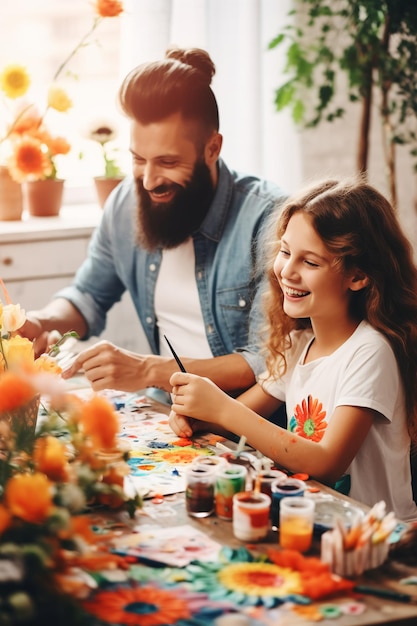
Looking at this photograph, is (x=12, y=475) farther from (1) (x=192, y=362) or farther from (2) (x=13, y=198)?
(2) (x=13, y=198)

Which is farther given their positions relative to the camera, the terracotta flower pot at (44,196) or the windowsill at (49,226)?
the terracotta flower pot at (44,196)

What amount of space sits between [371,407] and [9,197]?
5.43 feet

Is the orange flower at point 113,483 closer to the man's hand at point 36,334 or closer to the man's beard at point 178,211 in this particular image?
the man's hand at point 36,334

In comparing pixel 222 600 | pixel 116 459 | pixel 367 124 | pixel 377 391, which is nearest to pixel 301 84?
pixel 367 124

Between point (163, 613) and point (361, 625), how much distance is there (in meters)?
0.22

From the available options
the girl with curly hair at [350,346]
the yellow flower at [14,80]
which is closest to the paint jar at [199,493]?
the girl with curly hair at [350,346]

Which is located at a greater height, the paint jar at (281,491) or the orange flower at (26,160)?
the orange flower at (26,160)

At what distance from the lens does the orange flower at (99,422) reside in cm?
105

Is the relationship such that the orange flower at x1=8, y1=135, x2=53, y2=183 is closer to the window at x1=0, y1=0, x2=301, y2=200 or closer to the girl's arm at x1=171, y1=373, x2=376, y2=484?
the window at x1=0, y1=0, x2=301, y2=200

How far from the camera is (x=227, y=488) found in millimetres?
1314

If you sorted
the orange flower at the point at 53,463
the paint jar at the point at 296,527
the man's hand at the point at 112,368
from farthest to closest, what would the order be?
the man's hand at the point at 112,368 < the paint jar at the point at 296,527 < the orange flower at the point at 53,463

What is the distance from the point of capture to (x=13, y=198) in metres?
2.88

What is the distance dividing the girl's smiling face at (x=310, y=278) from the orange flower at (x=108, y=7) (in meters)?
0.86

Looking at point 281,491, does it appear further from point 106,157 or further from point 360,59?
point 360,59
